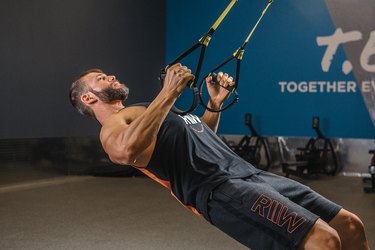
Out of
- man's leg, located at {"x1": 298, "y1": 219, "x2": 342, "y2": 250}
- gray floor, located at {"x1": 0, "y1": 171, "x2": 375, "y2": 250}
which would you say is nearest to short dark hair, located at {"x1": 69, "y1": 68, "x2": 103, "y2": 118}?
man's leg, located at {"x1": 298, "y1": 219, "x2": 342, "y2": 250}

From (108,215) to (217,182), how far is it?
249 cm

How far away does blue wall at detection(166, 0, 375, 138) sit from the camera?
657 centimetres

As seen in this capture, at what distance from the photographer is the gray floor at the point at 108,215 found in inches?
129

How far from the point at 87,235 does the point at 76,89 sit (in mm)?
1524

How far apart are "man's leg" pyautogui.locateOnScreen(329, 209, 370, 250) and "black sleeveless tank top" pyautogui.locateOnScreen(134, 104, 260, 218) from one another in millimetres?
384

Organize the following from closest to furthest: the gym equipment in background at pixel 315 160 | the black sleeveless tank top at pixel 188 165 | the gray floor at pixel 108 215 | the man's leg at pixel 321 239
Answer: the man's leg at pixel 321 239 → the black sleeveless tank top at pixel 188 165 → the gray floor at pixel 108 215 → the gym equipment in background at pixel 315 160

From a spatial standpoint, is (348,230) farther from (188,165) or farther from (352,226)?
(188,165)

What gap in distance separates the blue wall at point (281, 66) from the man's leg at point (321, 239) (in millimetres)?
5112

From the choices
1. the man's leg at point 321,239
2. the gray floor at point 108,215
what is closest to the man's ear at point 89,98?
the man's leg at point 321,239

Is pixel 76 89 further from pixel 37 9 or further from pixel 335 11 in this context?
pixel 335 11

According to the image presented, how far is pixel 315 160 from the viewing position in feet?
20.9

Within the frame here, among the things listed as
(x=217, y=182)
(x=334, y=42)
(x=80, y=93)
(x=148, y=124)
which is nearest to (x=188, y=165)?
(x=217, y=182)

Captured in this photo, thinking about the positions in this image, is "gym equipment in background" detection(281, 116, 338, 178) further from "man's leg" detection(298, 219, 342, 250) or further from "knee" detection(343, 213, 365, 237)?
"man's leg" detection(298, 219, 342, 250)

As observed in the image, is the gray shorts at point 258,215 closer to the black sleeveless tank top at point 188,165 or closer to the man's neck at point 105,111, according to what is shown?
the black sleeveless tank top at point 188,165
